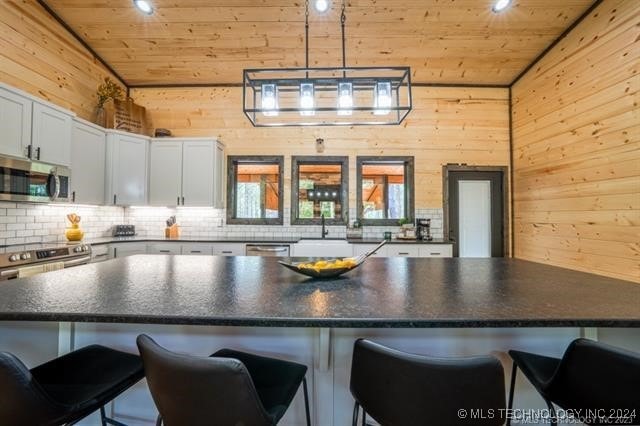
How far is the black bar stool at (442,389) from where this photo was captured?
70 cm

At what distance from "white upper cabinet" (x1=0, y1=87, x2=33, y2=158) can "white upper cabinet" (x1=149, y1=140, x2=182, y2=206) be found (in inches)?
54.4

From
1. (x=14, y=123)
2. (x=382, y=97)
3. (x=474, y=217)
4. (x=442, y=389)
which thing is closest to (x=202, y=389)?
(x=442, y=389)

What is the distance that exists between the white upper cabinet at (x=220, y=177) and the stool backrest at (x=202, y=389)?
3.49 metres

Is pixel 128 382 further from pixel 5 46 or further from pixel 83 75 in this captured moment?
pixel 83 75

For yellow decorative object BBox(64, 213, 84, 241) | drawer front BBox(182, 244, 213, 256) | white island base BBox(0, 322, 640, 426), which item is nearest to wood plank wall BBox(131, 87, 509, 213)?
drawer front BBox(182, 244, 213, 256)

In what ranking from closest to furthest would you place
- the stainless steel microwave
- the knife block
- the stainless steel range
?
the stainless steel range
the stainless steel microwave
the knife block

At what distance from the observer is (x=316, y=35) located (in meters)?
3.34

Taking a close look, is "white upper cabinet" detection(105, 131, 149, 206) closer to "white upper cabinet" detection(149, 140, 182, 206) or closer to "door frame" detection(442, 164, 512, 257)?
"white upper cabinet" detection(149, 140, 182, 206)

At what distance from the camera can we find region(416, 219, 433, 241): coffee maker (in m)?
4.01

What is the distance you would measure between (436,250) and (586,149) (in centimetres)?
190

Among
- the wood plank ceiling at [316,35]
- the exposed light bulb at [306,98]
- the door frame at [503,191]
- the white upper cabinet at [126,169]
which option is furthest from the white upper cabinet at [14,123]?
the door frame at [503,191]

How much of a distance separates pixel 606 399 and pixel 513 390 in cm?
42

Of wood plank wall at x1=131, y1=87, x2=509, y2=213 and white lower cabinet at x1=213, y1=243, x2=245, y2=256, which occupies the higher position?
wood plank wall at x1=131, y1=87, x2=509, y2=213

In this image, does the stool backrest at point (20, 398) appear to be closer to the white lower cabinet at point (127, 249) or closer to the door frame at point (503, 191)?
the white lower cabinet at point (127, 249)
